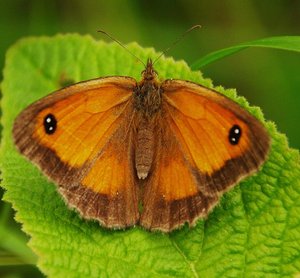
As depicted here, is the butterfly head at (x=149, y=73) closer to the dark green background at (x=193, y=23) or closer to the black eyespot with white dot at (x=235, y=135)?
the black eyespot with white dot at (x=235, y=135)

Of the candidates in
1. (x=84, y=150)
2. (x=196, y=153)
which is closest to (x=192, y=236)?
(x=196, y=153)

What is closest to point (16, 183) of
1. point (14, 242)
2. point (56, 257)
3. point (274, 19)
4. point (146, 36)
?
point (56, 257)

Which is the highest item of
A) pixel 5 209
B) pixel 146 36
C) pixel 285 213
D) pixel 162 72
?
pixel 146 36

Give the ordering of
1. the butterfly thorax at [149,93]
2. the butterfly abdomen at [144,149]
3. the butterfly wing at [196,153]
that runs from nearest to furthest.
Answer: the butterfly wing at [196,153] → the butterfly abdomen at [144,149] → the butterfly thorax at [149,93]

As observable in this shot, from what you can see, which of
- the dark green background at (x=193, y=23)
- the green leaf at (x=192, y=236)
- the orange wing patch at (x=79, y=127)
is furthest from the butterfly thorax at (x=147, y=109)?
the dark green background at (x=193, y=23)

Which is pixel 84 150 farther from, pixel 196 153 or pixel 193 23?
pixel 193 23

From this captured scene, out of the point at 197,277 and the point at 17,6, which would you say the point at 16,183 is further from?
the point at 17,6

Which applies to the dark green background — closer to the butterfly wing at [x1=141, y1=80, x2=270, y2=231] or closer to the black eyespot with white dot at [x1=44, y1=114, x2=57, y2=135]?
the butterfly wing at [x1=141, y1=80, x2=270, y2=231]

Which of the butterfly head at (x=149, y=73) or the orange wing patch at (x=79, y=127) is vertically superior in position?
the butterfly head at (x=149, y=73)
